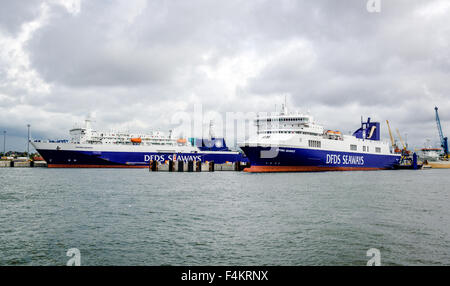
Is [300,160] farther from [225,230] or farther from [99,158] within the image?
[99,158]

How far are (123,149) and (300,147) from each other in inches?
1551

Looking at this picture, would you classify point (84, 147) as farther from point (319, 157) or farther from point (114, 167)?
point (319, 157)

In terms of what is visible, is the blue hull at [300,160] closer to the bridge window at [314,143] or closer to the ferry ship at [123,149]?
the bridge window at [314,143]

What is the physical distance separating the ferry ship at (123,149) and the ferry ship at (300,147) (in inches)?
1147

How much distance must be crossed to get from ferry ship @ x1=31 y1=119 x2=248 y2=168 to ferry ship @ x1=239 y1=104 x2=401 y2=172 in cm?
2915

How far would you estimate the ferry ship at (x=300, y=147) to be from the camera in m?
47.9

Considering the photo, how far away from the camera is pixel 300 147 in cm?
4947

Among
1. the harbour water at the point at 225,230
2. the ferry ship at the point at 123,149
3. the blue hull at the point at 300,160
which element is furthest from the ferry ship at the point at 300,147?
the ferry ship at the point at 123,149

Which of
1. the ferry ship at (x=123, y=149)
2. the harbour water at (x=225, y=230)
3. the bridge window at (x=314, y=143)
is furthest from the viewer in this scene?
the ferry ship at (x=123, y=149)

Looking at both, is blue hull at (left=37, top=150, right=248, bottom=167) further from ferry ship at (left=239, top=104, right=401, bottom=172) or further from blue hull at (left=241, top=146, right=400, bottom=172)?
blue hull at (left=241, top=146, right=400, bottom=172)

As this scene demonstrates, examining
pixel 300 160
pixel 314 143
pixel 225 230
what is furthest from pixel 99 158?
pixel 225 230

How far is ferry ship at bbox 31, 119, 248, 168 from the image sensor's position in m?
68.6
